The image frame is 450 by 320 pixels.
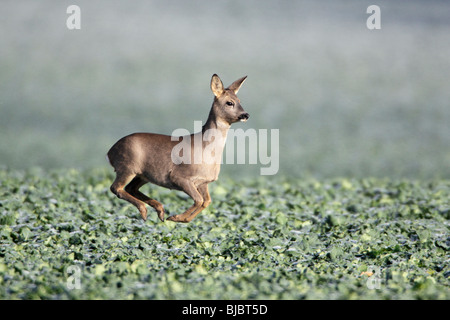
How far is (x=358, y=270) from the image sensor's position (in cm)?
970

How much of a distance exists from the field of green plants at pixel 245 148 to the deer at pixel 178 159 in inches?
41.5

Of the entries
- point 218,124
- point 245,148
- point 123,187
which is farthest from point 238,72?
point 123,187

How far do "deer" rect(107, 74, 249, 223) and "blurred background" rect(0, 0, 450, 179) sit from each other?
55.4 ft

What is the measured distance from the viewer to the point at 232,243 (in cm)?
1116

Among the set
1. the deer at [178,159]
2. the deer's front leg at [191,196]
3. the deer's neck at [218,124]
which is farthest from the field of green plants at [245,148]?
the deer's neck at [218,124]

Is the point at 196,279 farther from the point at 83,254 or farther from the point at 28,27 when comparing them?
the point at 28,27

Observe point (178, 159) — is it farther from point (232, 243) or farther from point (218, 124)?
point (232, 243)

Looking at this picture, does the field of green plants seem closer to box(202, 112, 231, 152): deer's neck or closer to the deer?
the deer

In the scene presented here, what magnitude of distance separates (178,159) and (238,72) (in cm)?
2413

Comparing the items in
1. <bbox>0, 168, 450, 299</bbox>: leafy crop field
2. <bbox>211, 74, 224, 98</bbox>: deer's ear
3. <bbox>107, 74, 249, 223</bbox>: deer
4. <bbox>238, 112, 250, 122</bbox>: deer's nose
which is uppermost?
<bbox>211, 74, 224, 98</bbox>: deer's ear

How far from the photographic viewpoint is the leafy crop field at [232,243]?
857 cm

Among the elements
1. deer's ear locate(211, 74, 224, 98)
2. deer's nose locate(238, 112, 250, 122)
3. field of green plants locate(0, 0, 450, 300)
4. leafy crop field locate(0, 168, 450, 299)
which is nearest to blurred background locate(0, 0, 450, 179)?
field of green plants locate(0, 0, 450, 300)

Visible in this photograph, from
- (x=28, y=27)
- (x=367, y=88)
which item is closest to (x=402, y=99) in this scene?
(x=367, y=88)

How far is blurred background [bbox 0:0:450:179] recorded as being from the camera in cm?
2856
